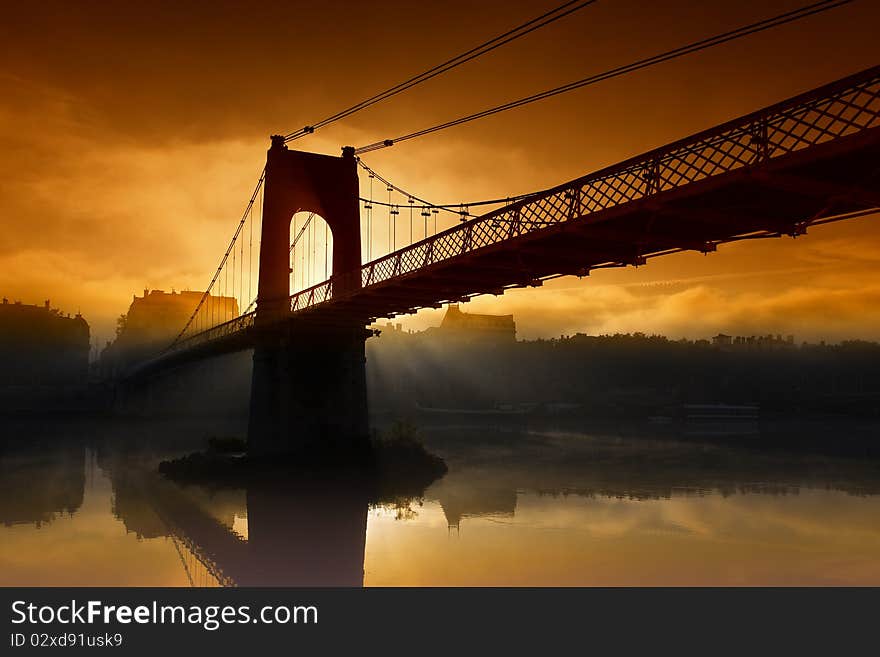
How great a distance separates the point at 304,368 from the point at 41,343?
12591 centimetres

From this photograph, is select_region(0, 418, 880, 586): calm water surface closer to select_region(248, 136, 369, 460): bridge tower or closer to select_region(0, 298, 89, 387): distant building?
select_region(248, 136, 369, 460): bridge tower

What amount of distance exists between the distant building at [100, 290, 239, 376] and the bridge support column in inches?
4844

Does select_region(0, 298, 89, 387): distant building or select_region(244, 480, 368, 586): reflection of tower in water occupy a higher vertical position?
select_region(0, 298, 89, 387): distant building

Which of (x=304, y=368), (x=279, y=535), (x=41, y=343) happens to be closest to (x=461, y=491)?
(x=304, y=368)

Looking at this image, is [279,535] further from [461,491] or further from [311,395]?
[311,395]

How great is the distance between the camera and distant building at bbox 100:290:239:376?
160 meters

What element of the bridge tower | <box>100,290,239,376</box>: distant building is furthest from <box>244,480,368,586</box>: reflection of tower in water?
<box>100,290,239,376</box>: distant building

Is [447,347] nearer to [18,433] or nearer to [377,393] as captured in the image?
[377,393]

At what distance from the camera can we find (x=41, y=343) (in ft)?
465
